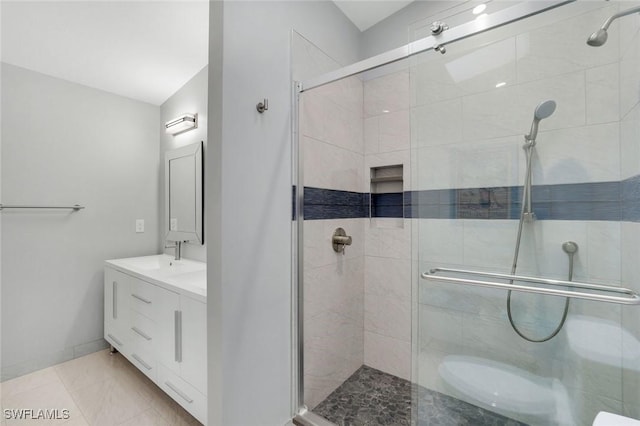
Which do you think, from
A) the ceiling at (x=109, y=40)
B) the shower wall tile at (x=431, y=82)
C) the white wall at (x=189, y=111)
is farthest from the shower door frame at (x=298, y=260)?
the white wall at (x=189, y=111)

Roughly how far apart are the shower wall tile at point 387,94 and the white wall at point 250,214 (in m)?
0.64

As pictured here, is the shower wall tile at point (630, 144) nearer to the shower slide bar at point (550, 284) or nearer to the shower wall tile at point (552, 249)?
the shower wall tile at point (552, 249)

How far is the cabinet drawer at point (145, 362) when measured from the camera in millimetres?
1640

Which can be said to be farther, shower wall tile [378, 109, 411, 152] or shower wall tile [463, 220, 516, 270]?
shower wall tile [378, 109, 411, 152]

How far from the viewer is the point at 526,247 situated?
1.04m

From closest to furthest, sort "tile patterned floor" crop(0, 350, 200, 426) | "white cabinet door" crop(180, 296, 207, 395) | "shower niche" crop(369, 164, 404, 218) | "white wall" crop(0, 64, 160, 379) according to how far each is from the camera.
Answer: "white cabinet door" crop(180, 296, 207, 395) → "tile patterned floor" crop(0, 350, 200, 426) → "shower niche" crop(369, 164, 404, 218) → "white wall" crop(0, 64, 160, 379)

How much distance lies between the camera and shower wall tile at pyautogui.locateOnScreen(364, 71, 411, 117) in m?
1.70

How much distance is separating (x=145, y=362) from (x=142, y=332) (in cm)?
19

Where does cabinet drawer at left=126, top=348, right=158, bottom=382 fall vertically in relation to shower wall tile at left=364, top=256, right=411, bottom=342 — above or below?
below

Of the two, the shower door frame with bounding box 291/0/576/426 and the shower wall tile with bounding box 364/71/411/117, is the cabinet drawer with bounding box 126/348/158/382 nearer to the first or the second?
the shower door frame with bounding box 291/0/576/426

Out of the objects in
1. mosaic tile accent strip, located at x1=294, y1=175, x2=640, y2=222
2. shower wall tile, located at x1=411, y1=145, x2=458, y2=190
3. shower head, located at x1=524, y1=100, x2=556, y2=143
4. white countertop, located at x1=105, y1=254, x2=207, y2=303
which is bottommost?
white countertop, located at x1=105, y1=254, x2=207, y2=303

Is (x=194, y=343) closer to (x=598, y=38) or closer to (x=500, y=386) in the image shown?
(x=500, y=386)

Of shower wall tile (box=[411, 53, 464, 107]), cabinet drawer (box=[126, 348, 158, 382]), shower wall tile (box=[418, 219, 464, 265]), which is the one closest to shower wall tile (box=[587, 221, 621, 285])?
shower wall tile (box=[418, 219, 464, 265])

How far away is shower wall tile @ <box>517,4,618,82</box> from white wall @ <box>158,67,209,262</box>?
1968 mm
